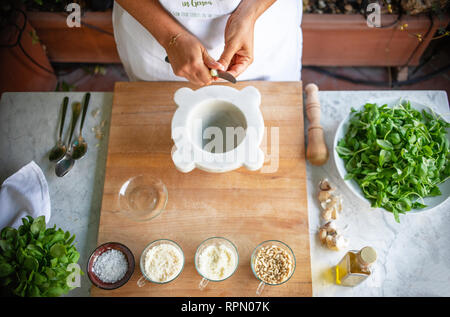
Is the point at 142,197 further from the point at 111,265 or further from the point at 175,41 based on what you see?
the point at 175,41

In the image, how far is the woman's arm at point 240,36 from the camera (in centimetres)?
93

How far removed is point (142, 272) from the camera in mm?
870

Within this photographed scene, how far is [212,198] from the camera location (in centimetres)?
97

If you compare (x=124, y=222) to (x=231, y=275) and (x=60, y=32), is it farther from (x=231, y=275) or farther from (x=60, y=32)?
(x=60, y=32)

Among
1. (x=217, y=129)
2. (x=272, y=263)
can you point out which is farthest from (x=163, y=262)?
(x=217, y=129)

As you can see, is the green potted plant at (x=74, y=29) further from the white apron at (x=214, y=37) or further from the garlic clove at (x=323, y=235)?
the garlic clove at (x=323, y=235)

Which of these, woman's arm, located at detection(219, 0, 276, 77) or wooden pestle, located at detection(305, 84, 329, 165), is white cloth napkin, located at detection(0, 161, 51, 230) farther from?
wooden pestle, located at detection(305, 84, 329, 165)

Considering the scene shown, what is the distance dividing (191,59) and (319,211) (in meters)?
0.61

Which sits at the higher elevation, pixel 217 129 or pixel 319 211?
pixel 217 129

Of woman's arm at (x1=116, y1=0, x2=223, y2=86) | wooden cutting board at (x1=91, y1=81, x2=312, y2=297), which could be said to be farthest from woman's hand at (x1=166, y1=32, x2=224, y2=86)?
wooden cutting board at (x1=91, y1=81, x2=312, y2=297)

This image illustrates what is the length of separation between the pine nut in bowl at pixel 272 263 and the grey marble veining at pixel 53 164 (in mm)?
500

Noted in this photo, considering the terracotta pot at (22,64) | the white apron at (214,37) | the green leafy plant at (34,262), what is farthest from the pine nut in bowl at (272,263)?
the terracotta pot at (22,64)

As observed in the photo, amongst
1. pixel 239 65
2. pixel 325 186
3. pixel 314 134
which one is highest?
pixel 239 65
